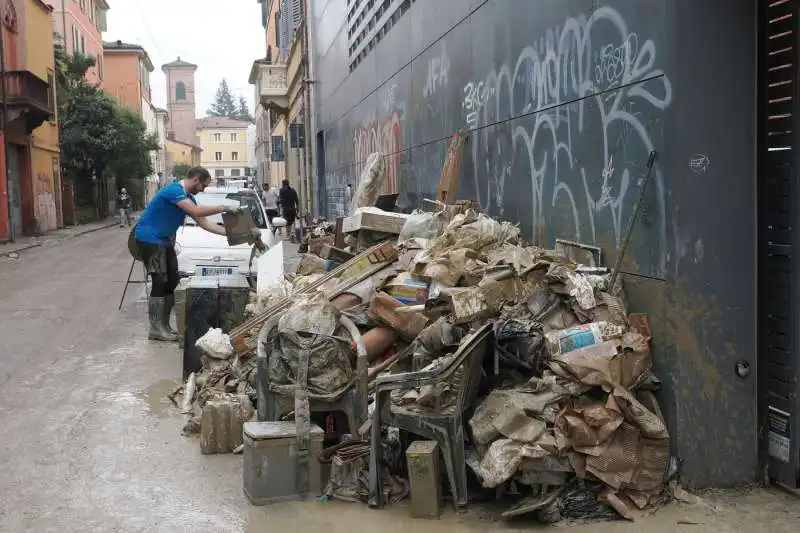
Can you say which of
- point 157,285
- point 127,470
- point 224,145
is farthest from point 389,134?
point 224,145

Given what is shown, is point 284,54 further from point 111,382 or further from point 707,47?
point 707,47

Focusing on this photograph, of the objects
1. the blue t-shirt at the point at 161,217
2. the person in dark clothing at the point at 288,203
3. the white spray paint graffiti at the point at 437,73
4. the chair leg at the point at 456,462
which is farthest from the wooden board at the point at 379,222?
the person in dark clothing at the point at 288,203

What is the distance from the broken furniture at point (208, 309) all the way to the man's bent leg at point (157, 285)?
55.4 inches

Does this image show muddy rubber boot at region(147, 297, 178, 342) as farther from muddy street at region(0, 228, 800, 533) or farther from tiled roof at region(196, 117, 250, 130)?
tiled roof at region(196, 117, 250, 130)

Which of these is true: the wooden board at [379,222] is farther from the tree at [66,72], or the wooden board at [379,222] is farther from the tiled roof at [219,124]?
the tiled roof at [219,124]

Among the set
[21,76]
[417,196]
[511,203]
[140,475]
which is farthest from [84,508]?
[21,76]

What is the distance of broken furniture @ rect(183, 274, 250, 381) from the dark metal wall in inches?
106

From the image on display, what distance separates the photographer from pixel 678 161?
4.35m

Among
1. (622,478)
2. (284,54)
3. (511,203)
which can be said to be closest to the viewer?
(622,478)

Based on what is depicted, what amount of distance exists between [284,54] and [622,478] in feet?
119

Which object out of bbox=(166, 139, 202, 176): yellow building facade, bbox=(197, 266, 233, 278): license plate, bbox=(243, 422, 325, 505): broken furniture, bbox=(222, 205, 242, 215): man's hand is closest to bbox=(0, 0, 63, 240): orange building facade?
bbox=(197, 266, 233, 278): license plate

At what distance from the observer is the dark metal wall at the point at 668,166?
4328mm

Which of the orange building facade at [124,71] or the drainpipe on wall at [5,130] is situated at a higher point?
the orange building facade at [124,71]

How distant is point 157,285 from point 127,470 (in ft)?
13.8
